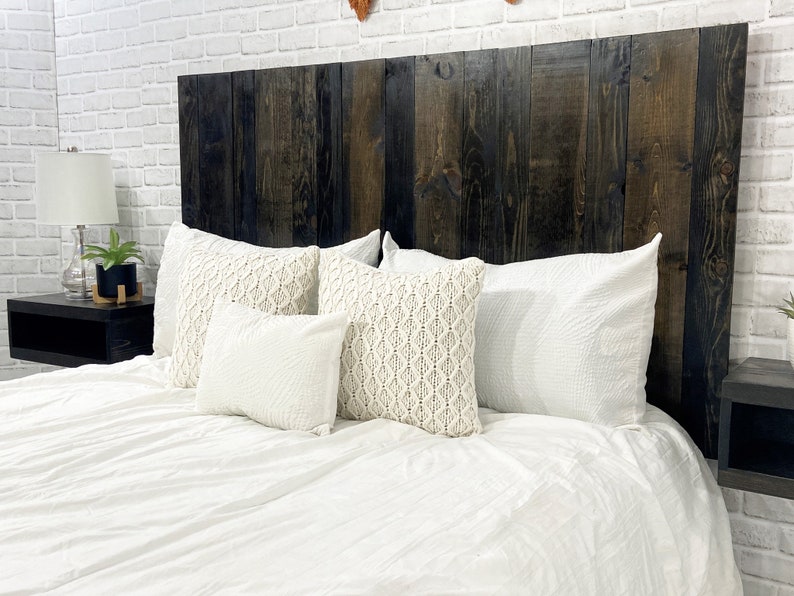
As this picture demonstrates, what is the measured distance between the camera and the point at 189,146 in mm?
2811

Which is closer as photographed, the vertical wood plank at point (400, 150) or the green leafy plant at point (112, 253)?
the vertical wood plank at point (400, 150)

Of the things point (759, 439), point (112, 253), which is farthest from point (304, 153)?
point (759, 439)

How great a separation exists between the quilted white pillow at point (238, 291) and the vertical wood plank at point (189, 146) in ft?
2.59

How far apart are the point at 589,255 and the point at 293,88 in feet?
3.92

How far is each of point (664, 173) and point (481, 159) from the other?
518 millimetres

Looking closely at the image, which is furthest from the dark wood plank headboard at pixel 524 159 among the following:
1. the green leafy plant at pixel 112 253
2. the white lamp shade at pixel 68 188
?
the white lamp shade at pixel 68 188

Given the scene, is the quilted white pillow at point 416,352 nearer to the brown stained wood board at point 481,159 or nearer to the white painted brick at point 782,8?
the brown stained wood board at point 481,159

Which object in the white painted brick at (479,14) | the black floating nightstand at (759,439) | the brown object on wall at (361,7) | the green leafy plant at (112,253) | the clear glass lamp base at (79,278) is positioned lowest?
the black floating nightstand at (759,439)

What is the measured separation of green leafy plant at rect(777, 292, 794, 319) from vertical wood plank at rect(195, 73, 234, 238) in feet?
5.85

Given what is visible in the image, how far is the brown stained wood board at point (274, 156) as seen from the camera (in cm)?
257

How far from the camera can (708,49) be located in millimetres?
1887

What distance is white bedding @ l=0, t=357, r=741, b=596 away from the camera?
1069 mm

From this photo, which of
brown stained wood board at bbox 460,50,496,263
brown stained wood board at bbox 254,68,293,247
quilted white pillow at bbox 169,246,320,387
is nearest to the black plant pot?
brown stained wood board at bbox 254,68,293,247

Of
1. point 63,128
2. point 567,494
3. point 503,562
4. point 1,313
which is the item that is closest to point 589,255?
point 567,494
